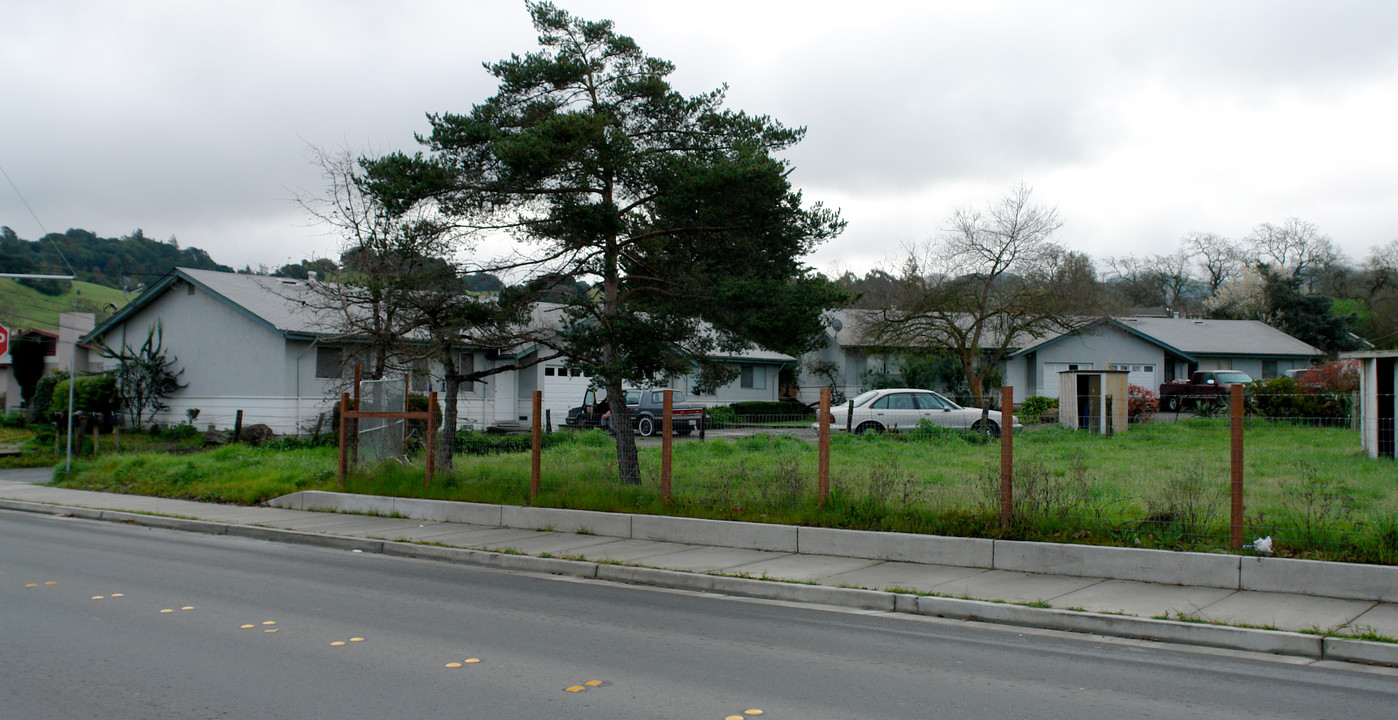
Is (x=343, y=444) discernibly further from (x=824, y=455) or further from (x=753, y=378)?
(x=753, y=378)

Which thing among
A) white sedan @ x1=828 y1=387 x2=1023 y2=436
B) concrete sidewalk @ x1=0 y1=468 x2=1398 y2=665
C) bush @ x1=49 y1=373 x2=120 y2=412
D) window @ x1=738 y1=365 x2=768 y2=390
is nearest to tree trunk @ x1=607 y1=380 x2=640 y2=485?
concrete sidewalk @ x1=0 y1=468 x2=1398 y2=665

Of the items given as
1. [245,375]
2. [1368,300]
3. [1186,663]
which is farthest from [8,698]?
[1368,300]

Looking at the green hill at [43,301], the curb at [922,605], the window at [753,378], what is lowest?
the curb at [922,605]

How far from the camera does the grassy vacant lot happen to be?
354 inches

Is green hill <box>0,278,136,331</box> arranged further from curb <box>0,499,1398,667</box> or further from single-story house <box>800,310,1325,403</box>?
curb <box>0,499,1398,667</box>

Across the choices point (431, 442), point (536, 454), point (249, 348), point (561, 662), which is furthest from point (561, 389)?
point (561, 662)

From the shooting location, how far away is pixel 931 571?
32.5 ft

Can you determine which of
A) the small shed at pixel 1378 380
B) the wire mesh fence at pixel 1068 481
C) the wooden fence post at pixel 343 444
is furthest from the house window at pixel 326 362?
the small shed at pixel 1378 380

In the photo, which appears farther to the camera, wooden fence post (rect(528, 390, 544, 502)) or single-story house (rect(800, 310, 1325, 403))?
single-story house (rect(800, 310, 1325, 403))

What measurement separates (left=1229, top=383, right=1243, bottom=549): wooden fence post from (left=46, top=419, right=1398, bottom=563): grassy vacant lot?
0.72 feet

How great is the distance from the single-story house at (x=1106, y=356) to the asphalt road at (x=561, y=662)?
36.3 m

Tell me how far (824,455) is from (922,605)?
322 centimetres

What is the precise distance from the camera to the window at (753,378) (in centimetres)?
4525

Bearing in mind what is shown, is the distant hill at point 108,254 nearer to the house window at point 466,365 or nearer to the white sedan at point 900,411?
the house window at point 466,365
